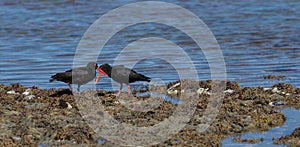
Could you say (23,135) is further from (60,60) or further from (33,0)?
(33,0)

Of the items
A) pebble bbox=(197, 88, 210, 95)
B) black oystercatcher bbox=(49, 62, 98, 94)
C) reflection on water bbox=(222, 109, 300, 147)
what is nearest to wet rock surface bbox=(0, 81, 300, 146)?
pebble bbox=(197, 88, 210, 95)

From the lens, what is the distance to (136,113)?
10.4 metres

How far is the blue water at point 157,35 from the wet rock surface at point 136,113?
6.03 feet

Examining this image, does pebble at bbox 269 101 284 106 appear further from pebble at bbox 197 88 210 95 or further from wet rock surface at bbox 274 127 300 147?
wet rock surface at bbox 274 127 300 147

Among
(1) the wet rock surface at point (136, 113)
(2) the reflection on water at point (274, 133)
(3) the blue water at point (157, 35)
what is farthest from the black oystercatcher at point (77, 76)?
(2) the reflection on water at point (274, 133)

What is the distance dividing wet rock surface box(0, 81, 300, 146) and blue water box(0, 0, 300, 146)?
72.4 inches

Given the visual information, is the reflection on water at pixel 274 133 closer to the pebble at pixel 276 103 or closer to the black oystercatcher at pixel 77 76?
the pebble at pixel 276 103

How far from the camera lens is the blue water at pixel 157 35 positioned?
15367 mm

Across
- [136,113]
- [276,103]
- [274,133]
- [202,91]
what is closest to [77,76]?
[136,113]

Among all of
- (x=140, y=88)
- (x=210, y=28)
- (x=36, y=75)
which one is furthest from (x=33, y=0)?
(x=140, y=88)

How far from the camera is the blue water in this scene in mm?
15367

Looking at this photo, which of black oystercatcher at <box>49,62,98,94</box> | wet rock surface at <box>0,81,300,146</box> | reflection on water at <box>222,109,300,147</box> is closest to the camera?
reflection on water at <box>222,109,300,147</box>

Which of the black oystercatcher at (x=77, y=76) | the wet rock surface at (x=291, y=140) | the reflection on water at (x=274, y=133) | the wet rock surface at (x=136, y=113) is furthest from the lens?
the black oystercatcher at (x=77, y=76)

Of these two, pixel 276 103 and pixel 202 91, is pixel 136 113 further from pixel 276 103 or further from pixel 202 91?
pixel 276 103
